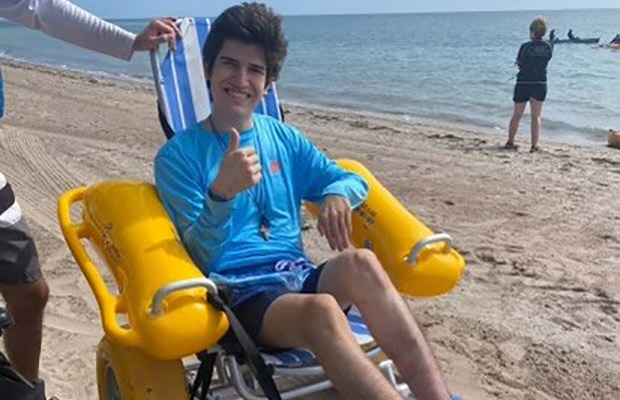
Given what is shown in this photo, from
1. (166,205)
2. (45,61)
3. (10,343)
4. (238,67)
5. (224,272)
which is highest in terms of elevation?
(238,67)

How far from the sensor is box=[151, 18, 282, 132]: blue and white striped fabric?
3694 mm

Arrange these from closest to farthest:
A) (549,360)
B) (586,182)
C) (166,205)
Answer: (166,205)
(549,360)
(586,182)

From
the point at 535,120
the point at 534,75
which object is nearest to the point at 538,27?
the point at 534,75

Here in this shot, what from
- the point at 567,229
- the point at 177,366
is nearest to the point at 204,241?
the point at 177,366

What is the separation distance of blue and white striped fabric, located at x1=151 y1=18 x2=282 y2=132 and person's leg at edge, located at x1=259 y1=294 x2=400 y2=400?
1427 mm

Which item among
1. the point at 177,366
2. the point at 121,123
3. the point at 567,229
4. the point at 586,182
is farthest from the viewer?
the point at 121,123

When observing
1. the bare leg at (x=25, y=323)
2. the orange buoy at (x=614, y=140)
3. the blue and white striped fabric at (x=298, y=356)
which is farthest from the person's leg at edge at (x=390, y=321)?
the orange buoy at (x=614, y=140)

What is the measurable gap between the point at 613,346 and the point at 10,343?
282 centimetres

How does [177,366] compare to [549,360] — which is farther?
[549,360]

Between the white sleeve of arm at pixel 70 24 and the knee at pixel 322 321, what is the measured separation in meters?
1.25

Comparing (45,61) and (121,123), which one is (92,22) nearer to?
(121,123)

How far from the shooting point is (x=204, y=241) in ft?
9.02

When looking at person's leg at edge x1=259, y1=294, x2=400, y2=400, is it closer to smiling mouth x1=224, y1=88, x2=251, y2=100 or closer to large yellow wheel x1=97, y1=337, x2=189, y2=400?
large yellow wheel x1=97, y1=337, x2=189, y2=400

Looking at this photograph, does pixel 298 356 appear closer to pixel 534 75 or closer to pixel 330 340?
pixel 330 340
